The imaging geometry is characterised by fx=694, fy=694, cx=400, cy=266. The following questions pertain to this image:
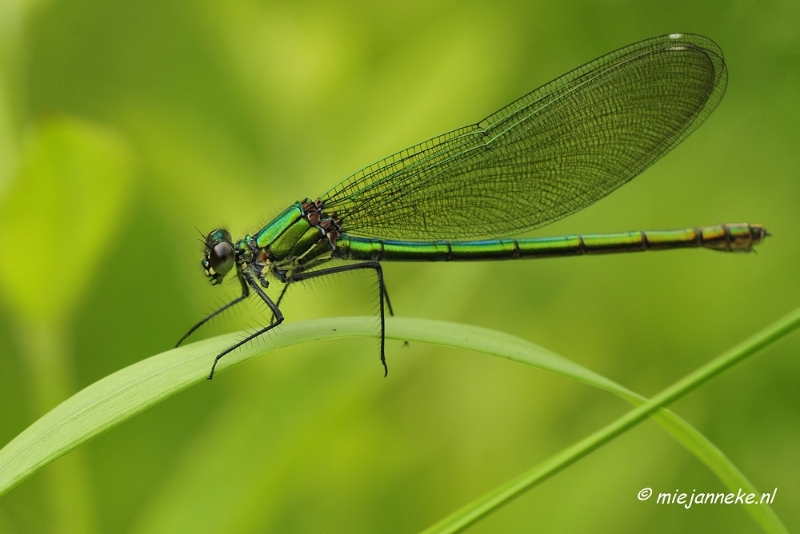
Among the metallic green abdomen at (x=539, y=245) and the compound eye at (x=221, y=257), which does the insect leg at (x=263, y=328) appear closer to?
the compound eye at (x=221, y=257)

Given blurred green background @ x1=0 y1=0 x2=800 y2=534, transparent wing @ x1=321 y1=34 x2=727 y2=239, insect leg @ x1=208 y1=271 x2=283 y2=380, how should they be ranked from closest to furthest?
insect leg @ x1=208 y1=271 x2=283 y2=380
blurred green background @ x1=0 y1=0 x2=800 y2=534
transparent wing @ x1=321 y1=34 x2=727 y2=239

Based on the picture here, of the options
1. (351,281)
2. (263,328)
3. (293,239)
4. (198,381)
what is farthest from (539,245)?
(198,381)

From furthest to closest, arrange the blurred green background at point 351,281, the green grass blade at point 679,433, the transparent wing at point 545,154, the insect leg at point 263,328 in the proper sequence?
the transparent wing at point 545,154, the blurred green background at point 351,281, the insect leg at point 263,328, the green grass blade at point 679,433

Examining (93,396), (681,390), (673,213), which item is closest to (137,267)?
(93,396)

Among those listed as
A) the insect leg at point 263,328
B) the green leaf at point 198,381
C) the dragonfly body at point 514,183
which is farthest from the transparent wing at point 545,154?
the green leaf at point 198,381

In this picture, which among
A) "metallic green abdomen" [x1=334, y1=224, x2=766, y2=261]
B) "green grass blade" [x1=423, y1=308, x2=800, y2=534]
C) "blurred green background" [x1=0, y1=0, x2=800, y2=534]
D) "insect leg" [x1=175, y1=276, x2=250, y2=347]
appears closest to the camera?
"green grass blade" [x1=423, y1=308, x2=800, y2=534]

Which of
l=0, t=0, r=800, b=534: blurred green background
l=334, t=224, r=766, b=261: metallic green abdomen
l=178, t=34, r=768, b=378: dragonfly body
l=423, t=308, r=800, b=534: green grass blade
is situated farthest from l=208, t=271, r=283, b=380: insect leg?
l=423, t=308, r=800, b=534: green grass blade

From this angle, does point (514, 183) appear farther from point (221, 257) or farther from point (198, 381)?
point (198, 381)

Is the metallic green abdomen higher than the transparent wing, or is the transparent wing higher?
the transparent wing

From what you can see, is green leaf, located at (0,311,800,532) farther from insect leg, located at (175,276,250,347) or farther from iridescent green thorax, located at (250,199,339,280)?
iridescent green thorax, located at (250,199,339,280)
